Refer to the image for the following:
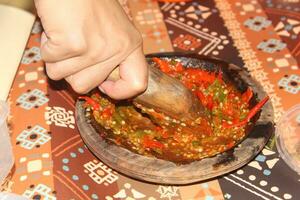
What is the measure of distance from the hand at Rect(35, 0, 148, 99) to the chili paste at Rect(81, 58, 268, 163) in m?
0.21

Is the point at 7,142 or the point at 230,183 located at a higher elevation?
the point at 7,142

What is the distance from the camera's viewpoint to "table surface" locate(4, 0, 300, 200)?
1390mm

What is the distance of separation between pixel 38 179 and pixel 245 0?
1112mm

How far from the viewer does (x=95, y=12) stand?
108cm

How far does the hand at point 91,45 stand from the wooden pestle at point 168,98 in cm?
9

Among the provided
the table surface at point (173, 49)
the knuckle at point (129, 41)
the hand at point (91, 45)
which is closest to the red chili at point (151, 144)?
the table surface at point (173, 49)

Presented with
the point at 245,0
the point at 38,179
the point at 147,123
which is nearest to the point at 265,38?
the point at 245,0

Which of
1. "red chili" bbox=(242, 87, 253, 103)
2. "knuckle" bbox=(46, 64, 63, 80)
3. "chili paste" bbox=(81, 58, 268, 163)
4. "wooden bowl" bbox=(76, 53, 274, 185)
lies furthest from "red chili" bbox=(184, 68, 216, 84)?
"knuckle" bbox=(46, 64, 63, 80)

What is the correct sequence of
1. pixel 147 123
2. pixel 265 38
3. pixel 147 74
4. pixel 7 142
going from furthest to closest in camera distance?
pixel 265 38 < pixel 147 123 < pixel 7 142 < pixel 147 74

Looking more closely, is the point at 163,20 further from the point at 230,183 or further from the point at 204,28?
the point at 230,183

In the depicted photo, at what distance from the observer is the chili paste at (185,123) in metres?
1.39

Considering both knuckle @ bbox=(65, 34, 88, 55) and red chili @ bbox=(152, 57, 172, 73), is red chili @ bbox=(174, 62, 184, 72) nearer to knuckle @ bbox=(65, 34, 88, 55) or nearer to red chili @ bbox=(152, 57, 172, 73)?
red chili @ bbox=(152, 57, 172, 73)

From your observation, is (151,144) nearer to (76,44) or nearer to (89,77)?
(89,77)

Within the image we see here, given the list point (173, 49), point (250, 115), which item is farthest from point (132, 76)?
point (173, 49)
